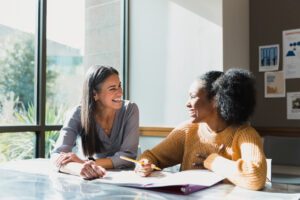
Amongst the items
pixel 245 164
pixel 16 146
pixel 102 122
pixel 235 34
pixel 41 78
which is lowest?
pixel 16 146

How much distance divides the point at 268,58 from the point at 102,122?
201cm

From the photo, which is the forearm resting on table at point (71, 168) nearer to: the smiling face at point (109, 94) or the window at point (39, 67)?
the smiling face at point (109, 94)

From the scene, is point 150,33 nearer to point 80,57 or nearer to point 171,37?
point 171,37

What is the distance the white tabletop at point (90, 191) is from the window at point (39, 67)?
1.19m

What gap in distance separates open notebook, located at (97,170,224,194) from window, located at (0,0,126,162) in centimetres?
131

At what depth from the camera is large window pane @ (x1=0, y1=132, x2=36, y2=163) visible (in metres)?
2.25

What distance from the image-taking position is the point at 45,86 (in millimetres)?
2439

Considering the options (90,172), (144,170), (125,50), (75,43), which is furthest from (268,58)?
(90,172)

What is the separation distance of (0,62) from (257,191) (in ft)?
6.26

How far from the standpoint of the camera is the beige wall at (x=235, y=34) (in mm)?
2732

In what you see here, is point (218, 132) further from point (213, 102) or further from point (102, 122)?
point (102, 122)

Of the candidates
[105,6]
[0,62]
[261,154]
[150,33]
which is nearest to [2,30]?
[0,62]

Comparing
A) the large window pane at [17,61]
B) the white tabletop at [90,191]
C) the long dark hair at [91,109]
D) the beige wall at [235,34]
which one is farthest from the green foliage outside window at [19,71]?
the beige wall at [235,34]

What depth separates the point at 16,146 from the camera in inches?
91.4
